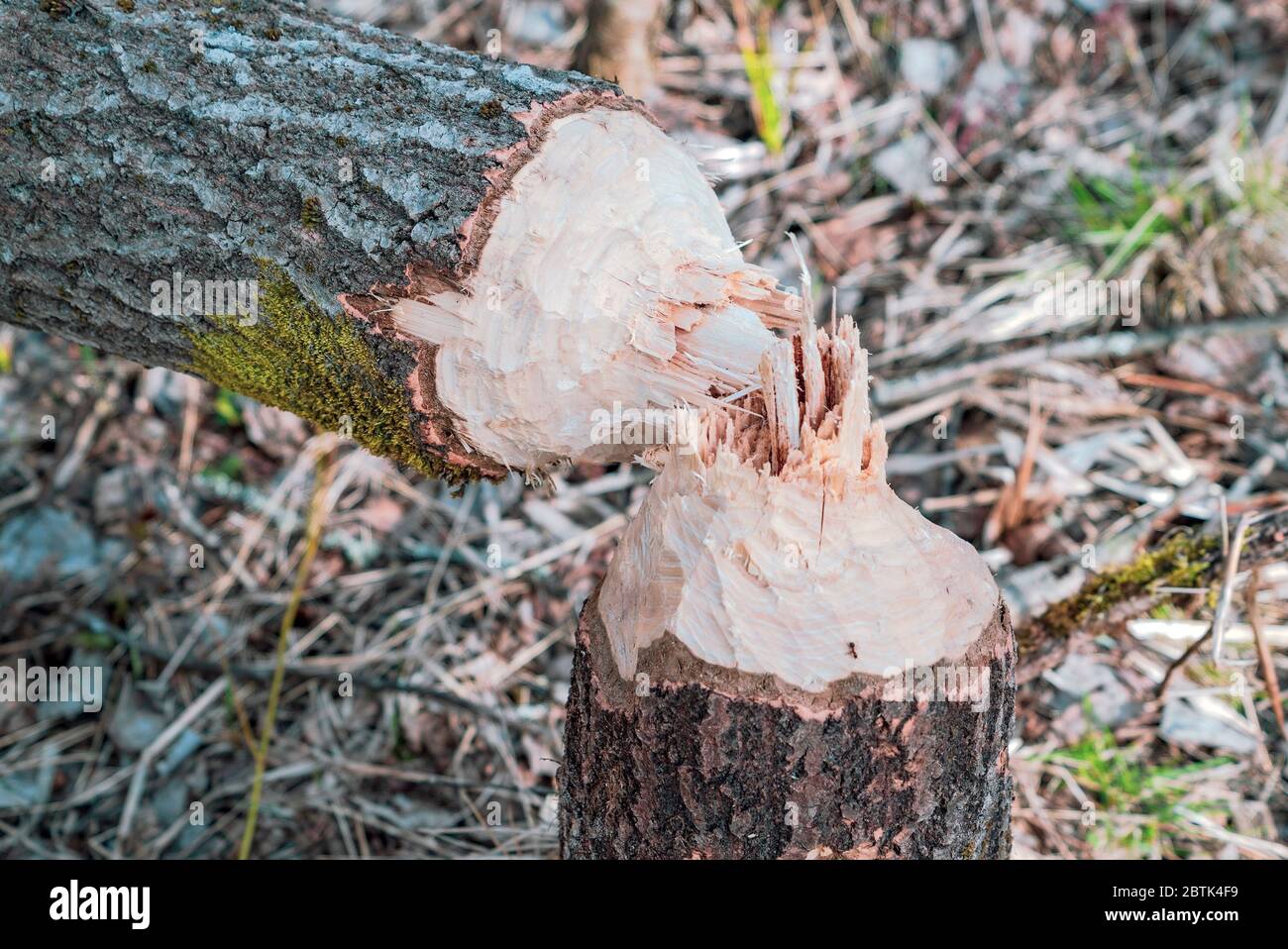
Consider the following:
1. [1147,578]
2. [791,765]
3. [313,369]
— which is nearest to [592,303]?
[313,369]

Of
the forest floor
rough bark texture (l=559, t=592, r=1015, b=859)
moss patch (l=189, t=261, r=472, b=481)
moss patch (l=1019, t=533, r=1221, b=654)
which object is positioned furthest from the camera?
the forest floor

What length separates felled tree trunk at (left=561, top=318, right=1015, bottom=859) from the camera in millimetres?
1437

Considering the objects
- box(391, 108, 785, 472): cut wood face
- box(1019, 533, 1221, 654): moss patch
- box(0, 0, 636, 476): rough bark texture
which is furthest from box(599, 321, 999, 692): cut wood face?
box(1019, 533, 1221, 654): moss patch

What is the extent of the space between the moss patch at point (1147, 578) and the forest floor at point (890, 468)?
0.17 ft

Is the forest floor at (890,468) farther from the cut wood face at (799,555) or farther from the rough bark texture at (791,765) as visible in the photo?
the rough bark texture at (791,765)

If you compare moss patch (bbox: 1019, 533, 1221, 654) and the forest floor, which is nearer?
moss patch (bbox: 1019, 533, 1221, 654)

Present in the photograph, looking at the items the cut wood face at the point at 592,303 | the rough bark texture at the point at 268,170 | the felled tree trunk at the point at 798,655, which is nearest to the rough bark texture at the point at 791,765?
the felled tree trunk at the point at 798,655

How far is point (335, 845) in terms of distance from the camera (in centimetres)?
233

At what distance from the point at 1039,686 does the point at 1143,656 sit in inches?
9.6

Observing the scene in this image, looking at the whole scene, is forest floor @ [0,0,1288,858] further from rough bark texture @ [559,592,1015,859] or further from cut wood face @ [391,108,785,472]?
rough bark texture @ [559,592,1015,859]

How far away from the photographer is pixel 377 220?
1516mm

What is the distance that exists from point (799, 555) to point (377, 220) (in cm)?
74

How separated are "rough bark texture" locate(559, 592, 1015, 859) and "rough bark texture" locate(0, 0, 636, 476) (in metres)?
0.51

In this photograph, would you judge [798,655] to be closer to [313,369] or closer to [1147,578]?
[313,369]
